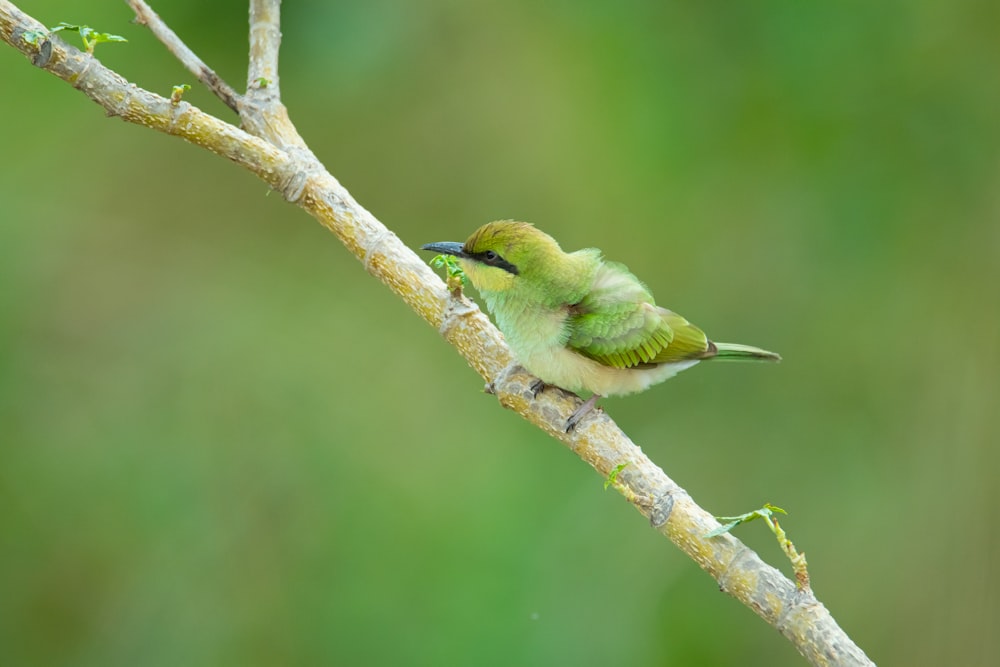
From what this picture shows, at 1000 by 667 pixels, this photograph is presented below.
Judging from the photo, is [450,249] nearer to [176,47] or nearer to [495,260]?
[495,260]

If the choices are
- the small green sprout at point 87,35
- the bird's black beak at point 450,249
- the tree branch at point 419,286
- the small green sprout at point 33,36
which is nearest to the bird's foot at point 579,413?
the tree branch at point 419,286

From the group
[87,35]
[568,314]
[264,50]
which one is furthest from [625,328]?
[87,35]

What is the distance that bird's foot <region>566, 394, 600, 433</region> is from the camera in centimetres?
196

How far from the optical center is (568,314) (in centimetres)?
223

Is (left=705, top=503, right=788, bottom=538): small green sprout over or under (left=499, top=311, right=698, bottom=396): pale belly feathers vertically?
under

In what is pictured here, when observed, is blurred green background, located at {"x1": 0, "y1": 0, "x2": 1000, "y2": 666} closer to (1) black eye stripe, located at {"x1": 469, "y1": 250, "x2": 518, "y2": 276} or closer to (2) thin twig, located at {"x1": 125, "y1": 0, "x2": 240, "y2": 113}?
(2) thin twig, located at {"x1": 125, "y1": 0, "x2": 240, "y2": 113}

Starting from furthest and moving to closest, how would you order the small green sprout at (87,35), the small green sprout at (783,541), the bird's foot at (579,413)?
the bird's foot at (579,413)
the small green sprout at (87,35)
the small green sprout at (783,541)

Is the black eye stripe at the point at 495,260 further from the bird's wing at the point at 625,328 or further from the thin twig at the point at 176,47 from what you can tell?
the thin twig at the point at 176,47

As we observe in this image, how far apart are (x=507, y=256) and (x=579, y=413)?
0.41 m

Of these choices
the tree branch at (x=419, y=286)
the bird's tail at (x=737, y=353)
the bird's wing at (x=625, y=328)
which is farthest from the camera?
the bird's tail at (x=737, y=353)

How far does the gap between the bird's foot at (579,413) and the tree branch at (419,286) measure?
0.05 feet

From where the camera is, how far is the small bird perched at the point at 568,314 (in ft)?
7.00

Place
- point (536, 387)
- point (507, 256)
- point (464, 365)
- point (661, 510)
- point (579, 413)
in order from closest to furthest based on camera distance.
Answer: point (661, 510), point (579, 413), point (536, 387), point (507, 256), point (464, 365)

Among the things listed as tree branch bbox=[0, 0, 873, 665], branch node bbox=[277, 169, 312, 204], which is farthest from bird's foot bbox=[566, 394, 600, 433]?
branch node bbox=[277, 169, 312, 204]
